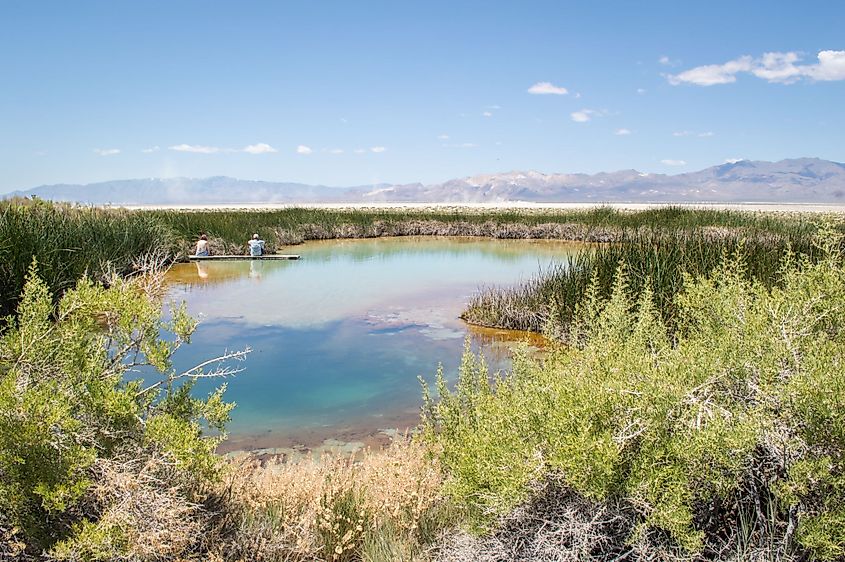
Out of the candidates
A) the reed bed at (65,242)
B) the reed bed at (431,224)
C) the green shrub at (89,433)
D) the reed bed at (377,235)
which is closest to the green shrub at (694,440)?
the green shrub at (89,433)

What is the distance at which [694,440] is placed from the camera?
85.7 inches

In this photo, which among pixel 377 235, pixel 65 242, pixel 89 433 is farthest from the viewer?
pixel 377 235

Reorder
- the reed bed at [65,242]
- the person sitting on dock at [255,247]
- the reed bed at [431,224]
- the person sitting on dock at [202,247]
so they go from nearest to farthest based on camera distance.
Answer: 1. the reed bed at [65,242]
2. the person sitting on dock at [202,247]
3. the person sitting on dock at [255,247]
4. the reed bed at [431,224]

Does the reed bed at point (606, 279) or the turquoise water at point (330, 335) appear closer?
the turquoise water at point (330, 335)

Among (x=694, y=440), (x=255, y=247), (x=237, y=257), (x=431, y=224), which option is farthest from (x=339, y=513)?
(x=431, y=224)

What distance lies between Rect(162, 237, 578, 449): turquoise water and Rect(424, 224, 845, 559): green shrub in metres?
3.43

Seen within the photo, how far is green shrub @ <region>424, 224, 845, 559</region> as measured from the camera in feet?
7.11

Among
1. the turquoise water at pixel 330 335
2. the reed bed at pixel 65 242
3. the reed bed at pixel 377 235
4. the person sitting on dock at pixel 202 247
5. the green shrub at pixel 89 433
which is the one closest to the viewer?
the green shrub at pixel 89 433

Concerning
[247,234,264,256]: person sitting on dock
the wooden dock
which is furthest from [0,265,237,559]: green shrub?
[247,234,264,256]: person sitting on dock

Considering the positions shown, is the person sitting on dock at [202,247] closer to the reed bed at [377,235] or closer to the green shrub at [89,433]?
the reed bed at [377,235]

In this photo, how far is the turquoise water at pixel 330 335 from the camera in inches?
249

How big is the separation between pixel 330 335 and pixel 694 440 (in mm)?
7835

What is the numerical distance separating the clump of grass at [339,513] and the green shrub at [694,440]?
527mm

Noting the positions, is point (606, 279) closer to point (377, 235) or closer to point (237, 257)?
point (237, 257)
